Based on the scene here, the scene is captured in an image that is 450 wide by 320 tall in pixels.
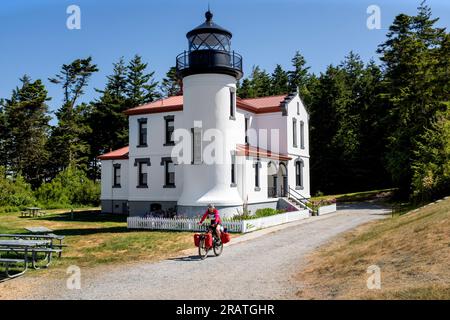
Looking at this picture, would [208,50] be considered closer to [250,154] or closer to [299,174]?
[250,154]

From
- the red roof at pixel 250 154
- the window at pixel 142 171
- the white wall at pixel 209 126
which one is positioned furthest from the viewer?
the window at pixel 142 171

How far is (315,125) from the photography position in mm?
59531

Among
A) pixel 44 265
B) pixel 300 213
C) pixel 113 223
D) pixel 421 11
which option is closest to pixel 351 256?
pixel 44 265

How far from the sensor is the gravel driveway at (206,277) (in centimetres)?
986

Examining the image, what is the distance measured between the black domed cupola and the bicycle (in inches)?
466

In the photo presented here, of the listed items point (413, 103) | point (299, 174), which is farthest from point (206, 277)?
point (413, 103)

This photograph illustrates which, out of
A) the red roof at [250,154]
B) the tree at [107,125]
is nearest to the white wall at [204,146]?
the red roof at [250,154]

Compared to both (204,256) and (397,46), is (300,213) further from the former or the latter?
(397,46)

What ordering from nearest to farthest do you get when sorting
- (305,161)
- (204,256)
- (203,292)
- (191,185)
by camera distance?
(203,292) → (204,256) → (191,185) → (305,161)

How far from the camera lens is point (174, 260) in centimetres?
1454

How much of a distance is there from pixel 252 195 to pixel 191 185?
4.63 meters

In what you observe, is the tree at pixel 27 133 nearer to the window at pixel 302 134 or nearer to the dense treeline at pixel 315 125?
the dense treeline at pixel 315 125

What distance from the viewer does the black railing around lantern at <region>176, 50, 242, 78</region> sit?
23.7 m

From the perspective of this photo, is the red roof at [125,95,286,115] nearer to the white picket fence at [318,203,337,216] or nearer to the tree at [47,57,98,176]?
the white picket fence at [318,203,337,216]
